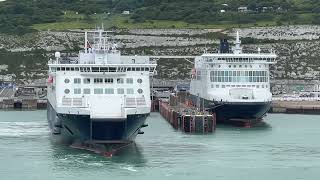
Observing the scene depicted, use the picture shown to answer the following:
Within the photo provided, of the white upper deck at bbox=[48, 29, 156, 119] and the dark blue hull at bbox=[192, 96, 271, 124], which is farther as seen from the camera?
the dark blue hull at bbox=[192, 96, 271, 124]

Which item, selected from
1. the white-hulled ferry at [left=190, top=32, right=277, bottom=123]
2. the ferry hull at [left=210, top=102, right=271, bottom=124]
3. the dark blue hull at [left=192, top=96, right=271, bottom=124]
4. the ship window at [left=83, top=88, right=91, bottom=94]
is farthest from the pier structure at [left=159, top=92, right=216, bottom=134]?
the ship window at [left=83, top=88, right=91, bottom=94]

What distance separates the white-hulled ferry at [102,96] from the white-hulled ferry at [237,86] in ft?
63.3

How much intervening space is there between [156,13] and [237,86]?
→ 81.4 meters

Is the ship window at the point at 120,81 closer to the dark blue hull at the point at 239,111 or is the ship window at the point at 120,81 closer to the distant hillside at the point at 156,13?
the dark blue hull at the point at 239,111

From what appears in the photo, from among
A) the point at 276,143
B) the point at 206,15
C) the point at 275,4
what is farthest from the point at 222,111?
the point at 275,4

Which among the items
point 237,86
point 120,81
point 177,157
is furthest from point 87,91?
point 237,86

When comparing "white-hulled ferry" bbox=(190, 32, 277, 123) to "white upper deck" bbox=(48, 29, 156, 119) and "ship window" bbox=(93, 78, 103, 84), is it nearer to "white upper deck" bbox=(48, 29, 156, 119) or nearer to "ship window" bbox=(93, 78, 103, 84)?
"white upper deck" bbox=(48, 29, 156, 119)

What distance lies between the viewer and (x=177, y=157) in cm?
6388

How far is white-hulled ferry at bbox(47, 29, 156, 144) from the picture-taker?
6316 centimetres

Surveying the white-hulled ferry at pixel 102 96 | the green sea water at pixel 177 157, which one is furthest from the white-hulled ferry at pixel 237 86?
the white-hulled ferry at pixel 102 96

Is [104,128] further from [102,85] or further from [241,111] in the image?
[241,111]

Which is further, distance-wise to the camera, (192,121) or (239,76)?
(239,76)

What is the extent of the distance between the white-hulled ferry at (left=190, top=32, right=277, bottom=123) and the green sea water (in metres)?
2.67

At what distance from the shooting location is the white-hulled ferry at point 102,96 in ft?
207
